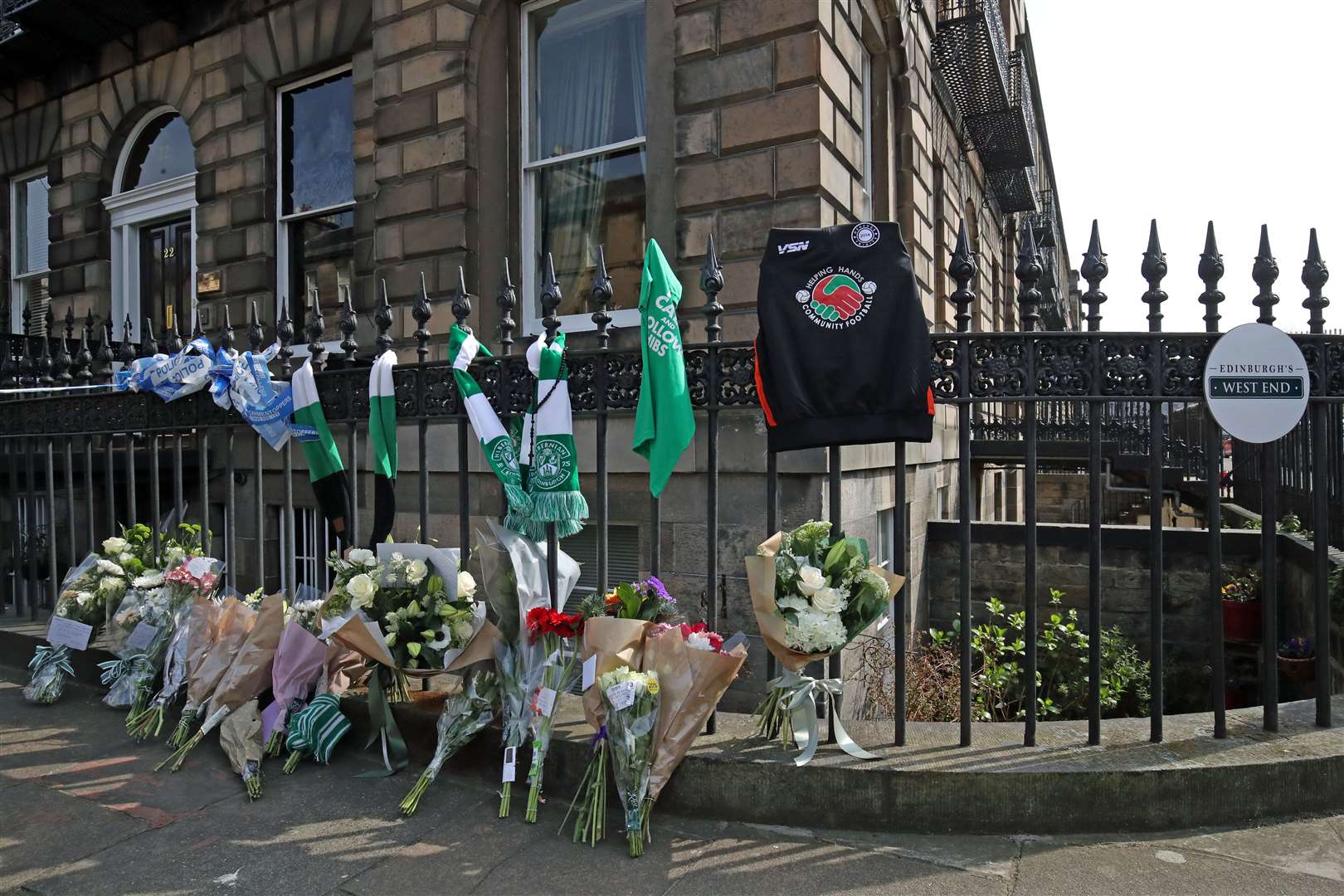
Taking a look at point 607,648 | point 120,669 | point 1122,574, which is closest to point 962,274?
point 607,648

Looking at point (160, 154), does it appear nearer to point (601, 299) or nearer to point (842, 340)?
point (601, 299)

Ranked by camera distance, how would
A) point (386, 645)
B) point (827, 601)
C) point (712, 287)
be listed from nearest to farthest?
point (827, 601), point (712, 287), point (386, 645)

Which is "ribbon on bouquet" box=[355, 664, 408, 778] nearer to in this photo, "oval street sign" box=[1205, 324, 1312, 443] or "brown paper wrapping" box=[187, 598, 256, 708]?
"brown paper wrapping" box=[187, 598, 256, 708]

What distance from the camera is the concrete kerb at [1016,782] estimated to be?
3242mm

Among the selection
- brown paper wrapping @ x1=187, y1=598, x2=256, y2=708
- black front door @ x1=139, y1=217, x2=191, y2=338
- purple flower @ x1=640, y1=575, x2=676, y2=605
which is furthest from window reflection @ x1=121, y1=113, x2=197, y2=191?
purple flower @ x1=640, y1=575, x2=676, y2=605

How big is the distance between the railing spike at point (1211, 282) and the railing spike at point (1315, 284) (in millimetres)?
334

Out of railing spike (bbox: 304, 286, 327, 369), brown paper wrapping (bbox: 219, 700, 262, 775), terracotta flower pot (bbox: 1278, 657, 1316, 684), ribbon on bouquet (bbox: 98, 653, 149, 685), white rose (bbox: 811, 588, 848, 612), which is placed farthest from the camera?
terracotta flower pot (bbox: 1278, 657, 1316, 684)

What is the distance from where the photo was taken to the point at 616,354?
399 cm

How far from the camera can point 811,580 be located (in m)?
3.33

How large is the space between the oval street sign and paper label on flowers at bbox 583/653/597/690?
2.69 metres

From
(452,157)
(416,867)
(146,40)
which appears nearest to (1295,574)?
(416,867)

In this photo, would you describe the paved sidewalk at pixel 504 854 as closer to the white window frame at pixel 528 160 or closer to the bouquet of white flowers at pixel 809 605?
the bouquet of white flowers at pixel 809 605

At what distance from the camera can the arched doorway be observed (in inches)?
442

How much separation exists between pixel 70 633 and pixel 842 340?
15.9 ft
